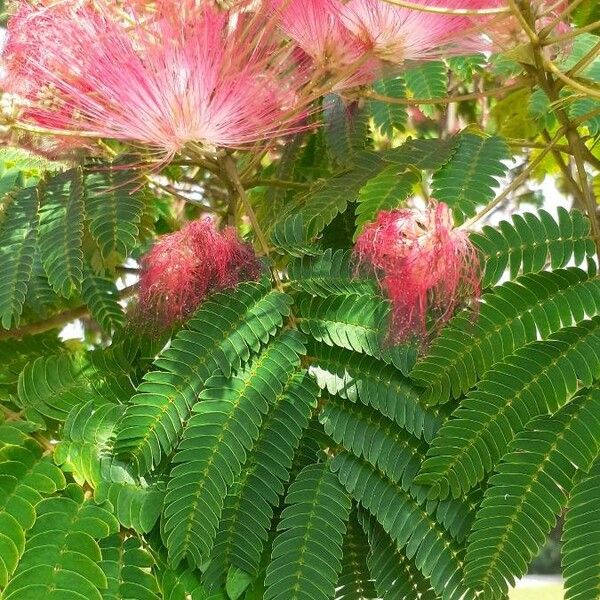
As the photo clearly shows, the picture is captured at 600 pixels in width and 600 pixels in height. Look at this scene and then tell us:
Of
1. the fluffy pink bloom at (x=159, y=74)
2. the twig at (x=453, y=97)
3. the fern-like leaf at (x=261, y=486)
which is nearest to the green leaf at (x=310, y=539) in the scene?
the fern-like leaf at (x=261, y=486)

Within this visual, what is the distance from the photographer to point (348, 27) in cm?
167

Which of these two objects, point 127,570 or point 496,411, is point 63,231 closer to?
point 127,570

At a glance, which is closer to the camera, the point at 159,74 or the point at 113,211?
the point at 159,74

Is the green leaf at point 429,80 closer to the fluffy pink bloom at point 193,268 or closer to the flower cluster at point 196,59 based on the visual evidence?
the flower cluster at point 196,59

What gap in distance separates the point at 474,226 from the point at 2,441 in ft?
2.92

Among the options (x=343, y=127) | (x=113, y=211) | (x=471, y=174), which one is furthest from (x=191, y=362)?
(x=343, y=127)

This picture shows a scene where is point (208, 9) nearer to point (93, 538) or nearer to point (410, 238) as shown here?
point (410, 238)

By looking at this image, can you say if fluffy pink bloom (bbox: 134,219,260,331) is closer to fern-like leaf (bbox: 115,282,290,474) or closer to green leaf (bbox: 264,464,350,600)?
fern-like leaf (bbox: 115,282,290,474)

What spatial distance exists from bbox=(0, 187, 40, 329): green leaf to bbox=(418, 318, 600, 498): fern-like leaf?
32.0 inches

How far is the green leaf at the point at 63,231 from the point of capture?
1646 millimetres

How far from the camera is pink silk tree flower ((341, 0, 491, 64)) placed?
5.45ft

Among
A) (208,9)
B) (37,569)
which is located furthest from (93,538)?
(208,9)

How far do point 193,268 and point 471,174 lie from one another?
1.79 feet

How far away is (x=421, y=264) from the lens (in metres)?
1.44
